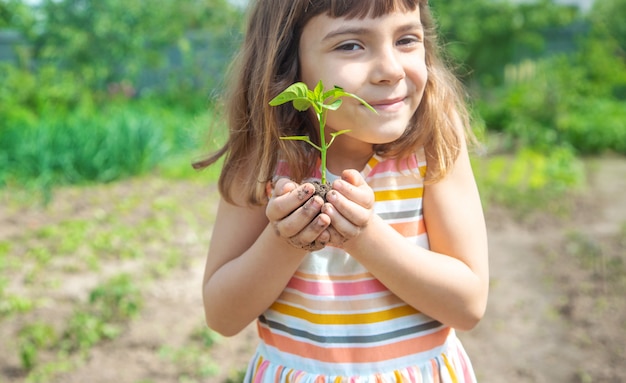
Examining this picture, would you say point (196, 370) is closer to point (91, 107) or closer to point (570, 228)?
point (570, 228)

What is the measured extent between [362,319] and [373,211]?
0.81 feet

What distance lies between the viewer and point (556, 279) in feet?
14.2

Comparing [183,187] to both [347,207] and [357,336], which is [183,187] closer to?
[357,336]

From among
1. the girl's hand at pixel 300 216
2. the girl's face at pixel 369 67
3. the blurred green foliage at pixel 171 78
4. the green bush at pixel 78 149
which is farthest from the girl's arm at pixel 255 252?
the green bush at pixel 78 149

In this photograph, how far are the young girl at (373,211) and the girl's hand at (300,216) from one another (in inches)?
4.7

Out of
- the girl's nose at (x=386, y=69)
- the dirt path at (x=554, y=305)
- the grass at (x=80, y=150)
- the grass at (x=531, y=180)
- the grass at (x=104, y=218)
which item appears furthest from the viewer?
the grass at (x=80, y=150)

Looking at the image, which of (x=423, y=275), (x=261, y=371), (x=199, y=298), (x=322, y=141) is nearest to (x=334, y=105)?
(x=322, y=141)

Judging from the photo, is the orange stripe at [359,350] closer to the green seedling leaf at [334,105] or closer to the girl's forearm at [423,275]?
the girl's forearm at [423,275]

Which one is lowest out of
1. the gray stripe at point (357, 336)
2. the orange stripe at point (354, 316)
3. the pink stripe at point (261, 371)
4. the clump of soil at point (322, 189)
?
the pink stripe at point (261, 371)

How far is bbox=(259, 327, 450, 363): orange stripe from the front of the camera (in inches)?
57.2

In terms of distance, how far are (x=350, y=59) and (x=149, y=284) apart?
10.9 ft

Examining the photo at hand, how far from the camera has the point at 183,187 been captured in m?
6.84

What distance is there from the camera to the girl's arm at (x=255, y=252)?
3.94 feet

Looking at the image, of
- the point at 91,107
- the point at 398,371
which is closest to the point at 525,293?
the point at 398,371
